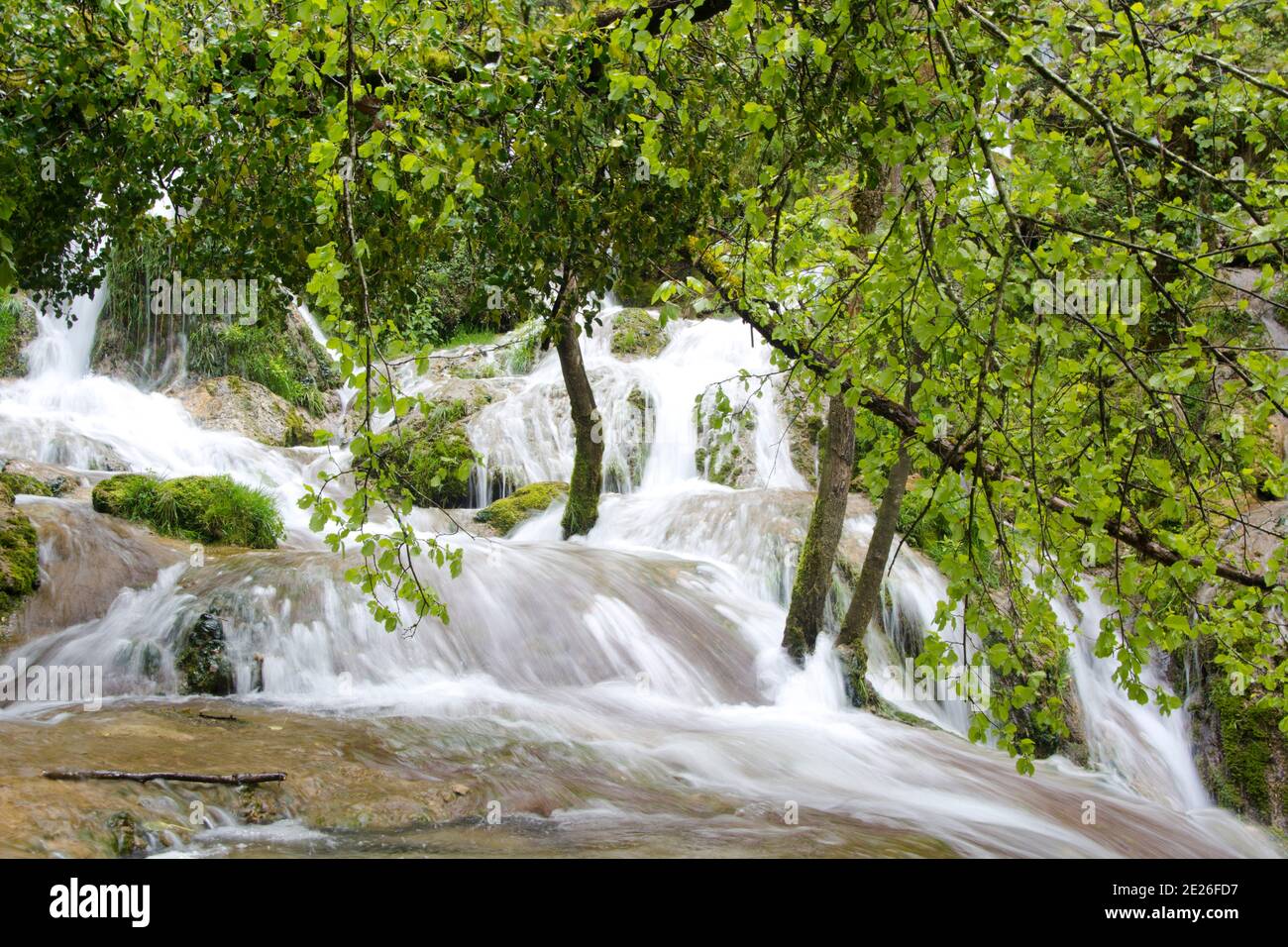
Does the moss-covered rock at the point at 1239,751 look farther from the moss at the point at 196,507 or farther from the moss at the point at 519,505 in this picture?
the moss at the point at 196,507

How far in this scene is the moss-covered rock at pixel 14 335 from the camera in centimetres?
1422

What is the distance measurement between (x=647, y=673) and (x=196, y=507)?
4.80 m

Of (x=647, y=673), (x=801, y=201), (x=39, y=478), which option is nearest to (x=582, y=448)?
(x=647, y=673)

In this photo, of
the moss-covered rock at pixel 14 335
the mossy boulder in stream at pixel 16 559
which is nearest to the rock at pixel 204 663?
the mossy boulder in stream at pixel 16 559

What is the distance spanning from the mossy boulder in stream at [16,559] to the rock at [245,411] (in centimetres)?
638

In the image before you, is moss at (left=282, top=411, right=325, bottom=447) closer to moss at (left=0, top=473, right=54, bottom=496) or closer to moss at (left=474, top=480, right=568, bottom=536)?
moss at (left=474, top=480, right=568, bottom=536)

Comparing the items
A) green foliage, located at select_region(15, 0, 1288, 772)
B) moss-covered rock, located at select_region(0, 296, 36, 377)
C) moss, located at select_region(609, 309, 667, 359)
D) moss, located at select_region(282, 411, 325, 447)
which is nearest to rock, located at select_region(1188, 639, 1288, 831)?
green foliage, located at select_region(15, 0, 1288, 772)

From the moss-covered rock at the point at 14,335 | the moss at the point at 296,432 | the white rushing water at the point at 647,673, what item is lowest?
the white rushing water at the point at 647,673

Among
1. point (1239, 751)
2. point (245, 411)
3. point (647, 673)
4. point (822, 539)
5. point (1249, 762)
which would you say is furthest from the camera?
point (245, 411)

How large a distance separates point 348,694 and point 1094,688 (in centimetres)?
761

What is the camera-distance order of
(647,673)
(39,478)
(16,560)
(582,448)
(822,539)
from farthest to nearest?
1. (582,448)
2. (39,478)
3. (822,539)
4. (647,673)
5. (16,560)

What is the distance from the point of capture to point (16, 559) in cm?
754

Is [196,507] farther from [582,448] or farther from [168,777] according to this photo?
[168,777]
